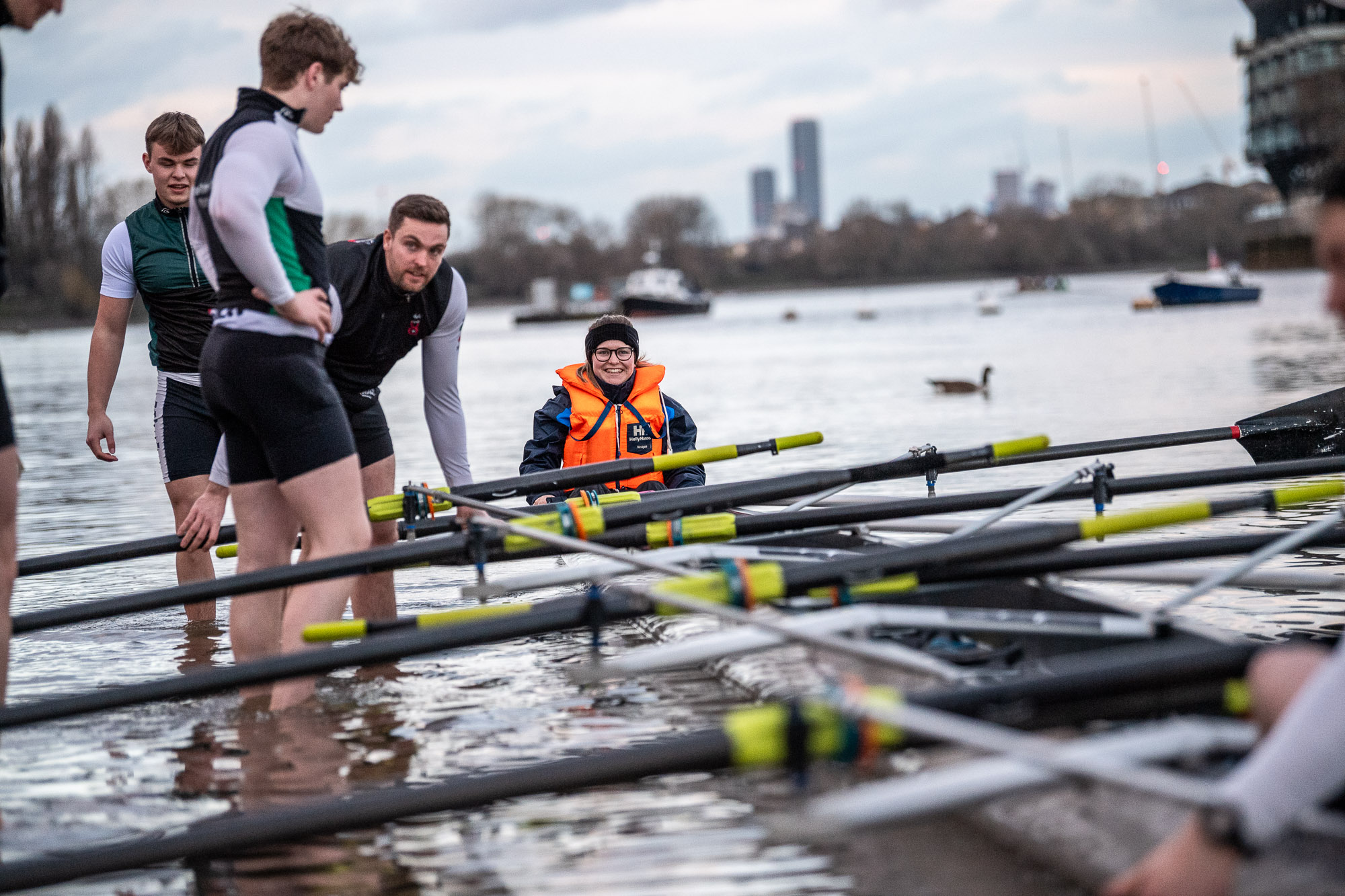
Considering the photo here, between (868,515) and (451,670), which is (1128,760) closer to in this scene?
(868,515)

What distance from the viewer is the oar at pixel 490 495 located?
4.69m

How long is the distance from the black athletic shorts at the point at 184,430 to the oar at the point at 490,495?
0.44 metres

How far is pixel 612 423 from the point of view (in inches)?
253

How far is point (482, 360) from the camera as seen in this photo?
3894 cm

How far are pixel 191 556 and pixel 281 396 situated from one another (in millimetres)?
2255

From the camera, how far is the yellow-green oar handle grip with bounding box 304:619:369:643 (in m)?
3.32

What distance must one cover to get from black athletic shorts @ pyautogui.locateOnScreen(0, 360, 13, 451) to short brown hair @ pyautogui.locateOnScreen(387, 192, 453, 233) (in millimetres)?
1497

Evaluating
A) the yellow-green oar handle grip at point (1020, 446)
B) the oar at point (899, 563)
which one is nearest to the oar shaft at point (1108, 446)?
the yellow-green oar handle grip at point (1020, 446)

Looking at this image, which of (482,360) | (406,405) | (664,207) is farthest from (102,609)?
(664,207)

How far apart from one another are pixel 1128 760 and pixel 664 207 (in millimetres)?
136658

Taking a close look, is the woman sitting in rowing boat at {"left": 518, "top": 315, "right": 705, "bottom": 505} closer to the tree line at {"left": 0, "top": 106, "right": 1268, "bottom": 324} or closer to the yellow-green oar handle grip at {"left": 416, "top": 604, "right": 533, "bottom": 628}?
the yellow-green oar handle grip at {"left": 416, "top": 604, "right": 533, "bottom": 628}

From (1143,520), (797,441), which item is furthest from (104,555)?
(1143,520)

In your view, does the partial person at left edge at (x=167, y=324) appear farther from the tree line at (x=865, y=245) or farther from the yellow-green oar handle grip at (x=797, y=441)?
the tree line at (x=865, y=245)

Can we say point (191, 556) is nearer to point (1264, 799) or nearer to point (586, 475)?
point (586, 475)
